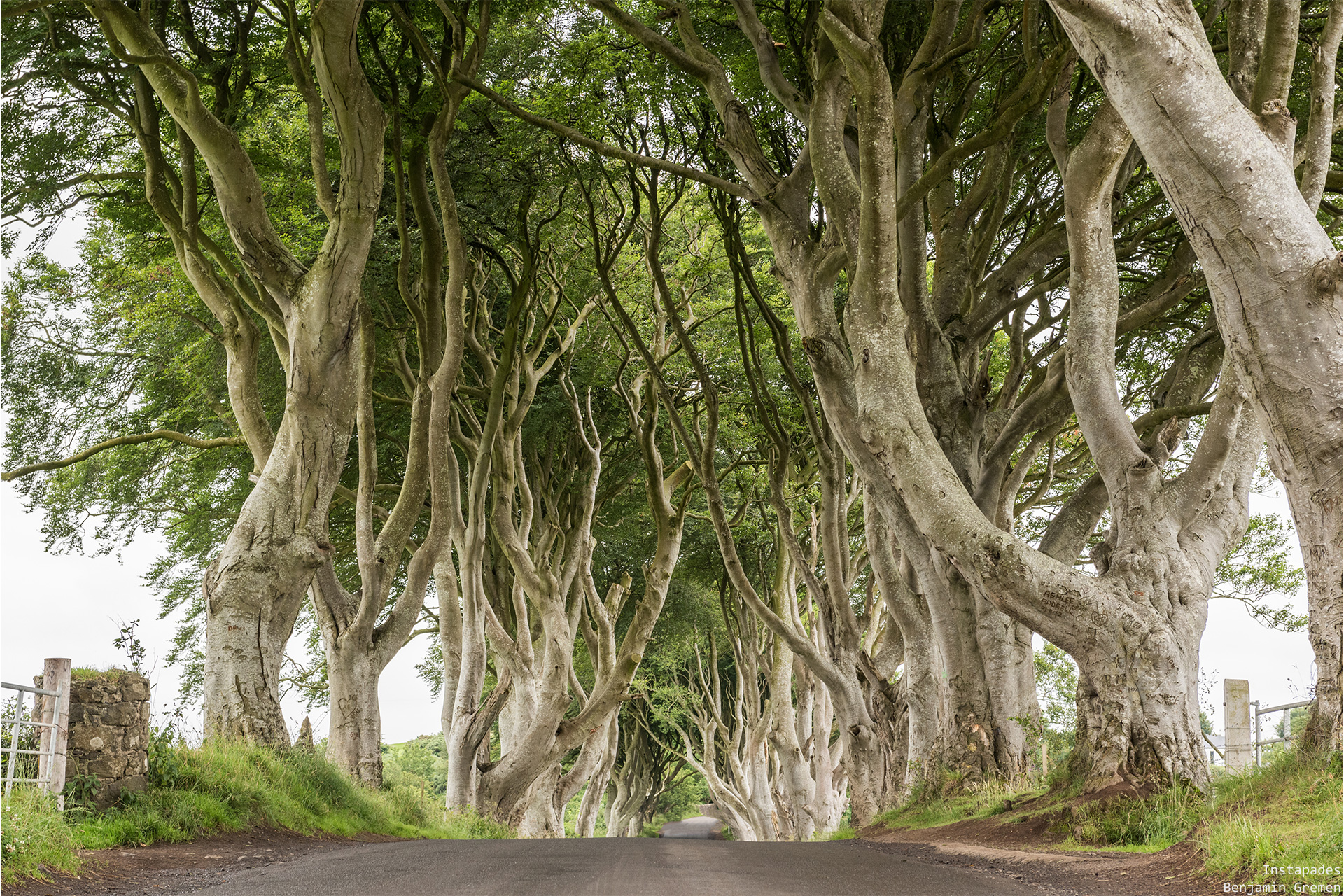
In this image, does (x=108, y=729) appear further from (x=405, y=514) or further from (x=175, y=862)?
(x=405, y=514)

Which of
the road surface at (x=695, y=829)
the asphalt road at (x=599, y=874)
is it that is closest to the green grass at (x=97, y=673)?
the asphalt road at (x=599, y=874)

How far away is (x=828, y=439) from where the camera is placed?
14.0 metres

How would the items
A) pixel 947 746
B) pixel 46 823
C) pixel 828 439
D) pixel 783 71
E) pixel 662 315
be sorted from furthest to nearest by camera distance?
pixel 662 315 < pixel 828 439 < pixel 783 71 < pixel 947 746 < pixel 46 823

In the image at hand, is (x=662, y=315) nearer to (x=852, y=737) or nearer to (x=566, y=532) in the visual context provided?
(x=566, y=532)

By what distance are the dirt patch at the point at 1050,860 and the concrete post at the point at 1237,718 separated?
3.35 meters

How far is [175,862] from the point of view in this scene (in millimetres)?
6047

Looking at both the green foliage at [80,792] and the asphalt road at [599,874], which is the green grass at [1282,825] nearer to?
the asphalt road at [599,874]

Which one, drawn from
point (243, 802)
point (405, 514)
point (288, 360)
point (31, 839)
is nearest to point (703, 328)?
point (405, 514)

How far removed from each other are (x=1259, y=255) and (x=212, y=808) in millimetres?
7994

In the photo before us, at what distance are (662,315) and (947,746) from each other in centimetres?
890

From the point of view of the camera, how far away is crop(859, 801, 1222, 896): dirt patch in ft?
16.2

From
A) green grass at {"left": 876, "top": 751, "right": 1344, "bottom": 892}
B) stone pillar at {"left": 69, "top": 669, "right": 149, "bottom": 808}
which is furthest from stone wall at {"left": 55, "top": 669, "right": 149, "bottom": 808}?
green grass at {"left": 876, "top": 751, "right": 1344, "bottom": 892}

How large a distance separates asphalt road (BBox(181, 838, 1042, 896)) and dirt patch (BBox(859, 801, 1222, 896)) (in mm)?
242

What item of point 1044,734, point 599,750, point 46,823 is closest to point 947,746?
point 1044,734
